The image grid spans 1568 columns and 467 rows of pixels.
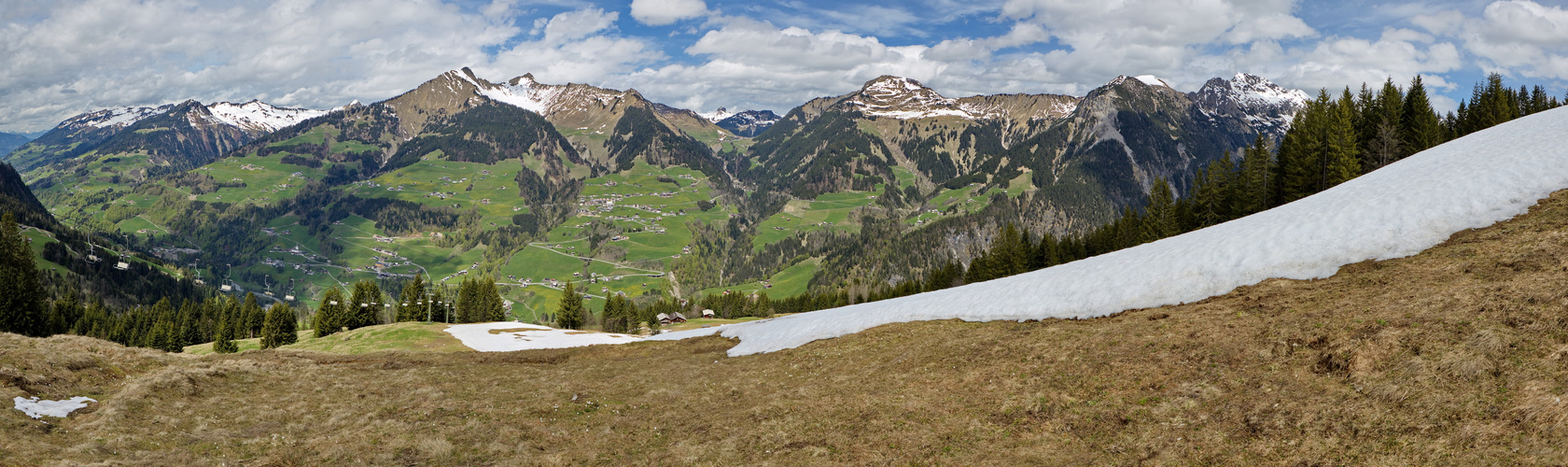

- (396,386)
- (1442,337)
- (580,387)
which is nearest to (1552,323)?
(1442,337)

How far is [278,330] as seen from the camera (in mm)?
97188

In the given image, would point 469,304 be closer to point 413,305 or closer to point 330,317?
point 413,305

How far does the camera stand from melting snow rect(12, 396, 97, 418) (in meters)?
22.8

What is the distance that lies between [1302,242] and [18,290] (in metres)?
131

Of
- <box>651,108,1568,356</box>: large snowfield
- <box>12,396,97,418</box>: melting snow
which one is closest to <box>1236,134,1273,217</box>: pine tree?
<box>651,108,1568,356</box>: large snowfield

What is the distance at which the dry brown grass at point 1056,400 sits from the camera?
1480 centimetres

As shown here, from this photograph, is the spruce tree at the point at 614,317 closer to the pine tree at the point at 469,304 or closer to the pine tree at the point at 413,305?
the pine tree at the point at 469,304

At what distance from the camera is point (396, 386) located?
1336 inches

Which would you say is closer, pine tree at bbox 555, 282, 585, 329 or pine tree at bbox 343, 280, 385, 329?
pine tree at bbox 343, 280, 385, 329

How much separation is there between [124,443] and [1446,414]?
1463 inches

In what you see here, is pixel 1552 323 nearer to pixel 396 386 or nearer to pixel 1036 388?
pixel 1036 388

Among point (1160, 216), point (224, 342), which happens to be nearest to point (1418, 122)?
point (1160, 216)

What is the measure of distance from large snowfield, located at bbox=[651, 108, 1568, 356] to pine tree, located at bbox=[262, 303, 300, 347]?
91.5m

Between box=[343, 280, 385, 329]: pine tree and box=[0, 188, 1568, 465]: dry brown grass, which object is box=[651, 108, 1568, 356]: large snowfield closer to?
box=[0, 188, 1568, 465]: dry brown grass
